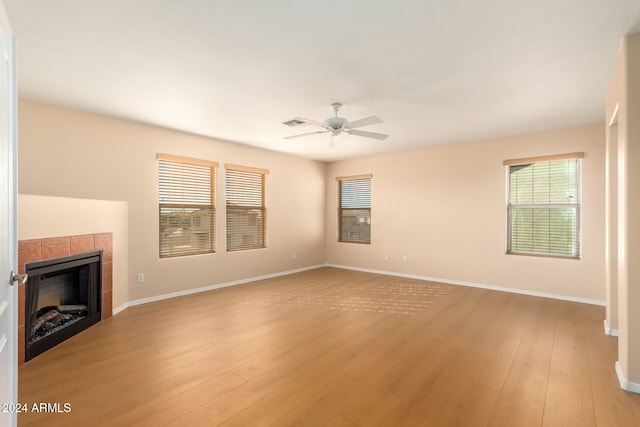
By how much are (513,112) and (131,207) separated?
5.05 meters

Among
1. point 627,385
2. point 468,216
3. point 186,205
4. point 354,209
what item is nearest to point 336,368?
point 627,385

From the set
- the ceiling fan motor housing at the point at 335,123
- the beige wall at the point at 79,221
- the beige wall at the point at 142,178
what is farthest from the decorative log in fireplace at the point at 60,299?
the ceiling fan motor housing at the point at 335,123

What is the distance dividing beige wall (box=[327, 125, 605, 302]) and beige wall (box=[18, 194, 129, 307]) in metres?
4.36

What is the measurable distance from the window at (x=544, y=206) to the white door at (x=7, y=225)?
5.59 m

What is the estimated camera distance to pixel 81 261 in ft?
10.8

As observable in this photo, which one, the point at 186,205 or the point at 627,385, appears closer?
the point at 627,385

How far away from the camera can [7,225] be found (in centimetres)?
128

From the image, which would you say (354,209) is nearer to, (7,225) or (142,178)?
(142,178)

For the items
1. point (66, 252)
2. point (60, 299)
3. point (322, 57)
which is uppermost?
point (322, 57)

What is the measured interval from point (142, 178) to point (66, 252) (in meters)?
1.44

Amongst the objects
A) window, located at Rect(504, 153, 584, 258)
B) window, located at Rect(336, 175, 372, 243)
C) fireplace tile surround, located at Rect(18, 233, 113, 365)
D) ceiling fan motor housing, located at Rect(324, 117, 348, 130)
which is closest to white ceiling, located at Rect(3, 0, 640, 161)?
ceiling fan motor housing, located at Rect(324, 117, 348, 130)

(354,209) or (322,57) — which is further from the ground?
(322,57)

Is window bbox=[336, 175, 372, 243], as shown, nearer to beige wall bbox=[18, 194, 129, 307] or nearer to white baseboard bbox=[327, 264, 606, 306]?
white baseboard bbox=[327, 264, 606, 306]

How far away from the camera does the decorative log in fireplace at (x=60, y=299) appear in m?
2.71
